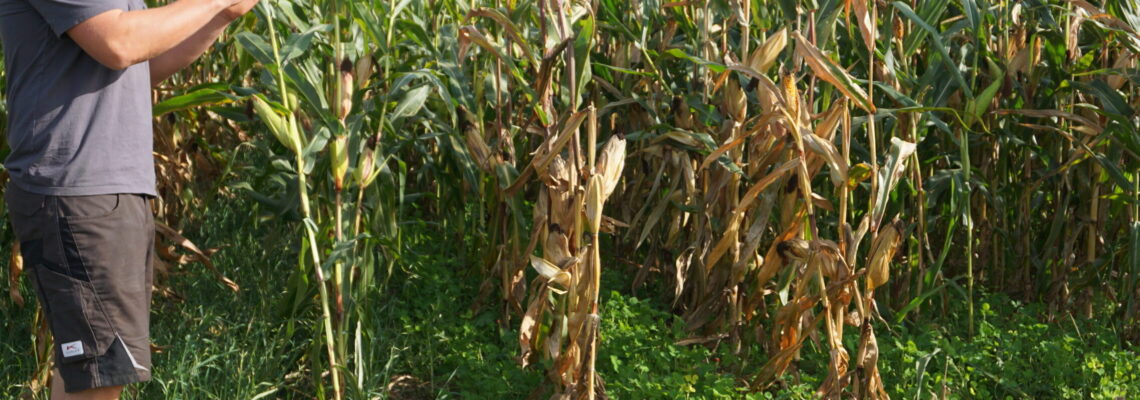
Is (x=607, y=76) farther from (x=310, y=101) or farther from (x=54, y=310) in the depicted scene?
(x=54, y=310)

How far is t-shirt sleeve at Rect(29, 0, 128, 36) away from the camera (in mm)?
2119

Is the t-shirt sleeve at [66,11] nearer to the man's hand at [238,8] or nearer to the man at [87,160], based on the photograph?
the man at [87,160]

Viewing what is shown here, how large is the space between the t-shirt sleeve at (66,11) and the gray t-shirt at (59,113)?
0.11 feet

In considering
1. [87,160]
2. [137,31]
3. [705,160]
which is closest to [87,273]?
[87,160]

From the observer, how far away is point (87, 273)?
2275 mm

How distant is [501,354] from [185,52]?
133 cm

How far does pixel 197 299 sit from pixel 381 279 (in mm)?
602

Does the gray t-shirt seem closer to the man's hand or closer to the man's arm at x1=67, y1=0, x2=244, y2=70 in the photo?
the man's arm at x1=67, y1=0, x2=244, y2=70

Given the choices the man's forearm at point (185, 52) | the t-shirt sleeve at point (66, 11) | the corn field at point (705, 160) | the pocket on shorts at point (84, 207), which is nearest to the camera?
the t-shirt sleeve at point (66, 11)

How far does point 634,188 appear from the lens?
12.7 ft

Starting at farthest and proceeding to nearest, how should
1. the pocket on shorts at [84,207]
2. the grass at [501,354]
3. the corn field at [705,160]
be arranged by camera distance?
the grass at [501,354]
the corn field at [705,160]
the pocket on shorts at [84,207]

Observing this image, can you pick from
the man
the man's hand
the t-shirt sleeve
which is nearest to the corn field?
the man's hand

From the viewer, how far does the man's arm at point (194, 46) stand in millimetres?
2340

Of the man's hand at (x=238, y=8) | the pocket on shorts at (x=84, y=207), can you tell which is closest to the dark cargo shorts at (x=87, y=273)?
the pocket on shorts at (x=84, y=207)
